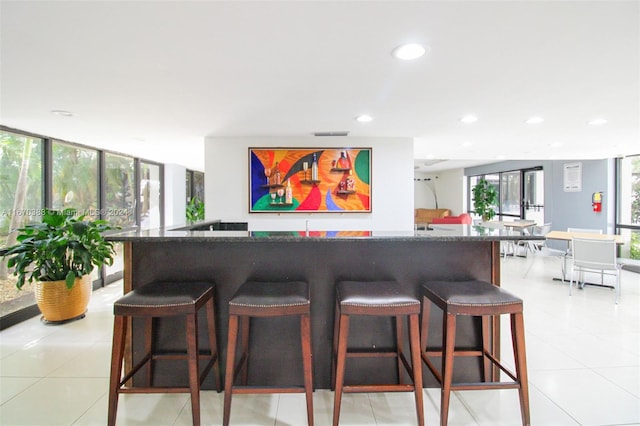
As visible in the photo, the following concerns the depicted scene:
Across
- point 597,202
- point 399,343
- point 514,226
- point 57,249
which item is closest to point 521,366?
point 399,343

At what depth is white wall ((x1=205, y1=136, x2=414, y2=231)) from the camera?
4.12 metres

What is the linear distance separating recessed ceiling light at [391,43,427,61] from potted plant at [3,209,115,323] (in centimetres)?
302

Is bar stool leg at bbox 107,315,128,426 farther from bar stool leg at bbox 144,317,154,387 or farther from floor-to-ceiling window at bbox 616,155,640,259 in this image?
floor-to-ceiling window at bbox 616,155,640,259

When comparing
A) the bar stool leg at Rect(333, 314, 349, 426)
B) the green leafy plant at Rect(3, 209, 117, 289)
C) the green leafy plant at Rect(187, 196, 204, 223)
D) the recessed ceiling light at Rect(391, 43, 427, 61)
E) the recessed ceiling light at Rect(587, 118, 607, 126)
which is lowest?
the bar stool leg at Rect(333, 314, 349, 426)

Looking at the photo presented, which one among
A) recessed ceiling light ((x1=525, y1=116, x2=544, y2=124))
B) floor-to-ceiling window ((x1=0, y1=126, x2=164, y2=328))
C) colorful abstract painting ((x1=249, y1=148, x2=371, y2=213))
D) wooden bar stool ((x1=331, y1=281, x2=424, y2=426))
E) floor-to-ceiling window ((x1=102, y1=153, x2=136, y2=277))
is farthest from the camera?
floor-to-ceiling window ((x1=102, y1=153, x2=136, y2=277))

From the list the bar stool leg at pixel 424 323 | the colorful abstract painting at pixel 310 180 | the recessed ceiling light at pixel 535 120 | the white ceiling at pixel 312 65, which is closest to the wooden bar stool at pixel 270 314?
the bar stool leg at pixel 424 323

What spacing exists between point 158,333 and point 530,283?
5183 mm

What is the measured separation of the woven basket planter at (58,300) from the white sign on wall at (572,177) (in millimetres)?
8685

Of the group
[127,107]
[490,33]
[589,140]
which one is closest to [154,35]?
[127,107]

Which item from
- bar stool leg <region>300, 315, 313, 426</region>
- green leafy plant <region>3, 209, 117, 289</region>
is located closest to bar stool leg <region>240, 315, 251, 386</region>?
bar stool leg <region>300, 315, 313, 426</region>

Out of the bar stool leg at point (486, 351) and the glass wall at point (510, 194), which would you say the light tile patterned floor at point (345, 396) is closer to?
the bar stool leg at point (486, 351)

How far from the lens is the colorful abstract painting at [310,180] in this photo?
4102 millimetres

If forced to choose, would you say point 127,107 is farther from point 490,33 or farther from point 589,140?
point 589,140

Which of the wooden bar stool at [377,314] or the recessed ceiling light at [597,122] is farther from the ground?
the recessed ceiling light at [597,122]
